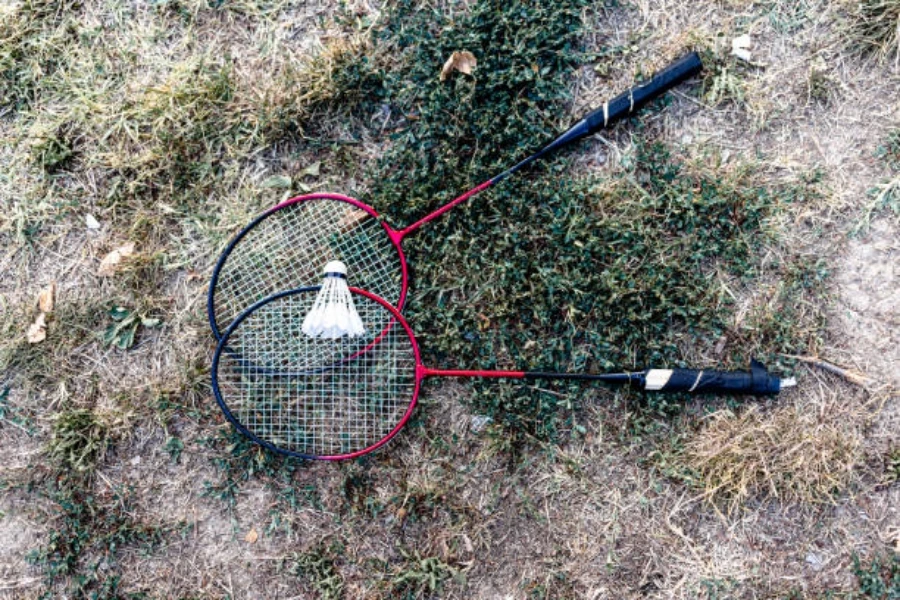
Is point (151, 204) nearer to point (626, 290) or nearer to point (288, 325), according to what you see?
point (288, 325)

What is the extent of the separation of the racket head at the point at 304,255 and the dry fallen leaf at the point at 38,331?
0.96m

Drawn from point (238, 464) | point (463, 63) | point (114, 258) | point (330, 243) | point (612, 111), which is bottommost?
point (238, 464)

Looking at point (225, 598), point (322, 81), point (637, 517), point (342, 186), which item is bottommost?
point (225, 598)

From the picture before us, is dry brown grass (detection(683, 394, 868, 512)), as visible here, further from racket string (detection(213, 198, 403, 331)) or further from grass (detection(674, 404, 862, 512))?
racket string (detection(213, 198, 403, 331))

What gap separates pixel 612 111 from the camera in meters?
3.63

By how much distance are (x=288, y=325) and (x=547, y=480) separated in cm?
160

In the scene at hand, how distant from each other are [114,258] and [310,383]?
1.31 meters

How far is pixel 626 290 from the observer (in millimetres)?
3602

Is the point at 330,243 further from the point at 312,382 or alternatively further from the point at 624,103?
the point at 624,103

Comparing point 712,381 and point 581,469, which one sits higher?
point 712,381

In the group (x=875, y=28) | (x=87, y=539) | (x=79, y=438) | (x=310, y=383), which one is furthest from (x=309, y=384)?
(x=875, y=28)

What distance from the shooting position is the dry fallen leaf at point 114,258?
3.87 metres

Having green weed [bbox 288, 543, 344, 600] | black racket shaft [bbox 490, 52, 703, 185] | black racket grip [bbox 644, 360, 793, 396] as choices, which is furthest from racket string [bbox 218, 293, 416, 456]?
black racket grip [bbox 644, 360, 793, 396]

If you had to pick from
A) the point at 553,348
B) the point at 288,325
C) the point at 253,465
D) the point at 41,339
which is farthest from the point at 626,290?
the point at 41,339
